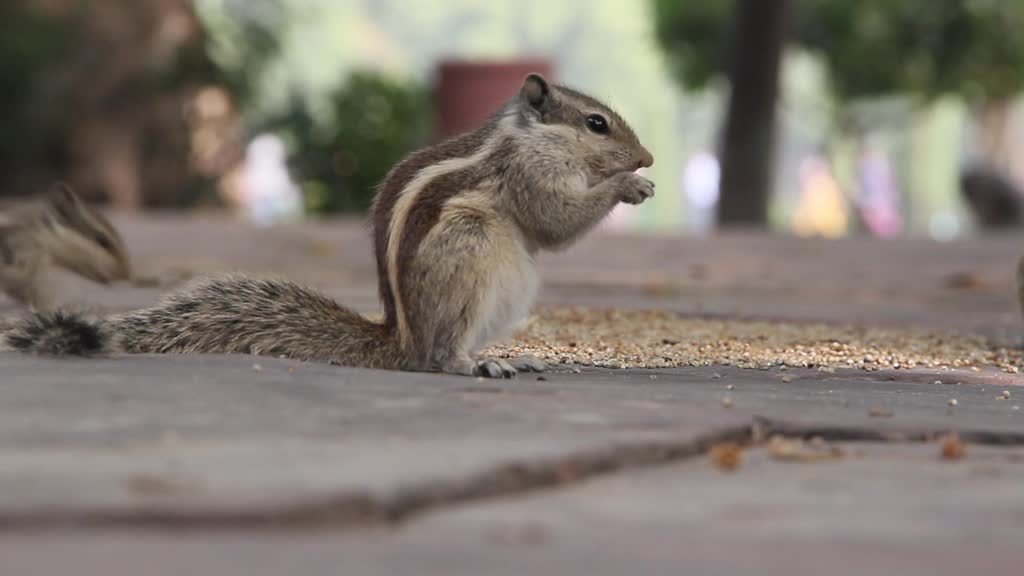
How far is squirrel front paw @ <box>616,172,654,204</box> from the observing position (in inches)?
171

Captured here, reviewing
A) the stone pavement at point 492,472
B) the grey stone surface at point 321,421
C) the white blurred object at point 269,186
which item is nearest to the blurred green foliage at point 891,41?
the white blurred object at point 269,186

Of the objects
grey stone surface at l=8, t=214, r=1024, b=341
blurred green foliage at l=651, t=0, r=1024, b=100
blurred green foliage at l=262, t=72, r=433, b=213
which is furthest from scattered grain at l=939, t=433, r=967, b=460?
blurred green foliage at l=651, t=0, r=1024, b=100

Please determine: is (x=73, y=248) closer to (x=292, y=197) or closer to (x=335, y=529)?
(x=335, y=529)

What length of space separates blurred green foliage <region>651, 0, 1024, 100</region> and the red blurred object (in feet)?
12.3

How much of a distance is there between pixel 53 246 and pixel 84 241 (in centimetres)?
18

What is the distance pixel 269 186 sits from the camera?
2259cm

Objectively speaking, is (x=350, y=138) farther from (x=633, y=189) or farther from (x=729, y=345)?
(x=633, y=189)

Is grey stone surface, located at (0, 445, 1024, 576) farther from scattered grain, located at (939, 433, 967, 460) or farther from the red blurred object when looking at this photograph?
the red blurred object

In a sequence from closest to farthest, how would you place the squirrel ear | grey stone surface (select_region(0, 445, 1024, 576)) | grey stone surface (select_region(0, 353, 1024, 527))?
grey stone surface (select_region(0, 445, 1024, 576)) < grey stone surface (select_region(0, 353, 1024, 527)) < the squirrel ear

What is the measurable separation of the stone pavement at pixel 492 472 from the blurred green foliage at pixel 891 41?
16.6 metres

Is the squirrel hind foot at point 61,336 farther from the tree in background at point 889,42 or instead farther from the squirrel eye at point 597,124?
the tree in background at point 889,42

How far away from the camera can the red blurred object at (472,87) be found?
17125mm

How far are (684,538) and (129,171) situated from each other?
1500 cm

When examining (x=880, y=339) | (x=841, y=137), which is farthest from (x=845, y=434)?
(x=841, y=137)
